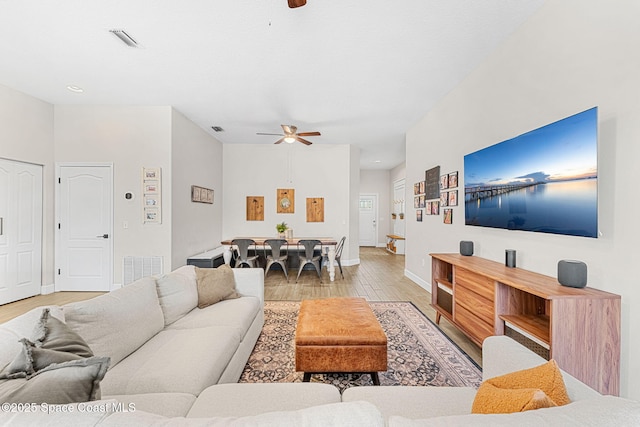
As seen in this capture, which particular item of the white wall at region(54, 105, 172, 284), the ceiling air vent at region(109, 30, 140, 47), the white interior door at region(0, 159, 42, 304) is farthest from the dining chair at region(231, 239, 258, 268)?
the ceiling air vent at region(109, 30, 140, 47)

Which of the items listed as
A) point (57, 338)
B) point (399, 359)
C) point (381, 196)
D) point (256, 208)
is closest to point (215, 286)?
point (57, 338)

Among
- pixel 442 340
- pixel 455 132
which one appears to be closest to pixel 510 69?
pixel 455 132

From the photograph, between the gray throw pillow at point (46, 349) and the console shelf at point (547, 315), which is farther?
the console shelf at point (547, 315)

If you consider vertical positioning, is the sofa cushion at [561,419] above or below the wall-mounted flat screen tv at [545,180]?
below

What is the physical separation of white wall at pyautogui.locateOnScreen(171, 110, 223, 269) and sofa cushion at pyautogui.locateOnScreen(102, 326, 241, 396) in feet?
10.1

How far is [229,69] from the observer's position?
3.39 m

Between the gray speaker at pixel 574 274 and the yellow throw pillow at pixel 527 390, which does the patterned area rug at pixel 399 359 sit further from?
the yellow throw pillow at pixel 527 390

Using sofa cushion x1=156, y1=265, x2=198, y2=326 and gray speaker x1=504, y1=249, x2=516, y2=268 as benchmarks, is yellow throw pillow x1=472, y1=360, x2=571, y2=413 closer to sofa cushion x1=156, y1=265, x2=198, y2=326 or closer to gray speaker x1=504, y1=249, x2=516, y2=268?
gray speaker x1=504, y1=249, x2=516, y2=268

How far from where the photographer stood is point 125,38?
2789 mm

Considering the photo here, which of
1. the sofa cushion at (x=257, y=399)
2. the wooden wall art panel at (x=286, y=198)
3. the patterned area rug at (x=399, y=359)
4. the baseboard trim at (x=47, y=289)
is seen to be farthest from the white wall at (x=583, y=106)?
the baseboard trim at (x=47, y=289)

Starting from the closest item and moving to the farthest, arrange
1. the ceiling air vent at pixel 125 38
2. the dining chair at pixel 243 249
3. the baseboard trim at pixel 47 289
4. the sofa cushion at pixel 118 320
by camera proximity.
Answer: the sofa cushion at pixel 118 320 → the ceiling air vent at pixel 125 38 → the baseboard trim at pixel 47 289 → the dining chair at pixel 243 249

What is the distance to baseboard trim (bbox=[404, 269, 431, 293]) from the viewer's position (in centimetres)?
460

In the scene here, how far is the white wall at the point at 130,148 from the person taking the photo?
452 cm

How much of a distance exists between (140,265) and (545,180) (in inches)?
206
